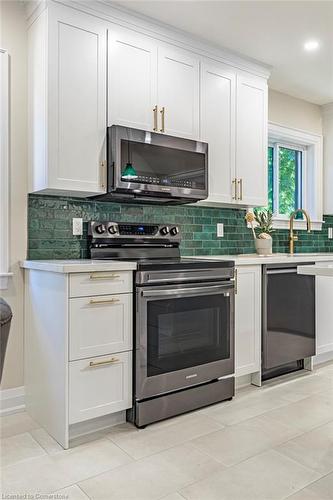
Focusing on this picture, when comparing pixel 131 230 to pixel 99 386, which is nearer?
pixel 99 386

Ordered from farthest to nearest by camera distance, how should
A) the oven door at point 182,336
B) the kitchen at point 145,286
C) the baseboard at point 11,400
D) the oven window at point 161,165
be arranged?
1. the oven window at point 161,165
2. the baseboard at point 11,400
3. the oven door at point 182,336
4. the kitchen at point 145,286

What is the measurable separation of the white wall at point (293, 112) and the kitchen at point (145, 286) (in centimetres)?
60

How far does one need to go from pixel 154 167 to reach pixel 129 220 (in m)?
0.48

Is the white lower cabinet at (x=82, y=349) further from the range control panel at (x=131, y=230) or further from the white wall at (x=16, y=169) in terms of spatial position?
the range control panel at (x=131, y=230)

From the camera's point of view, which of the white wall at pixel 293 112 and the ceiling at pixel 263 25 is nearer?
the ceiling at pixel 263 25

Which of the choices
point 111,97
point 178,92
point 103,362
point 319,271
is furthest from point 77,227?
point 319,271

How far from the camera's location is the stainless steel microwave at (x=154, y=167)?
2633 mm

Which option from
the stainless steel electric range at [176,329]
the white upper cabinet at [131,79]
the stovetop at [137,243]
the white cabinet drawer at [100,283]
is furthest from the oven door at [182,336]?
the white upper cabinet at [131,79]

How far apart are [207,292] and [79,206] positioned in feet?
3.48

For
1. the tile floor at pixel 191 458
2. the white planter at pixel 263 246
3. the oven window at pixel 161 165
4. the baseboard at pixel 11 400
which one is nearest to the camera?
the tile floor at pixel 191 458

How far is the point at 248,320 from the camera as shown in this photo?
294 centimetres

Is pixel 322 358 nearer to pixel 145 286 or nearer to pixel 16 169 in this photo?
pixel 145 286

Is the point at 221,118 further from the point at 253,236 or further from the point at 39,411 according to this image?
the point at 39,411

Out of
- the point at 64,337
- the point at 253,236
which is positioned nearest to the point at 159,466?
the point at 64,337
